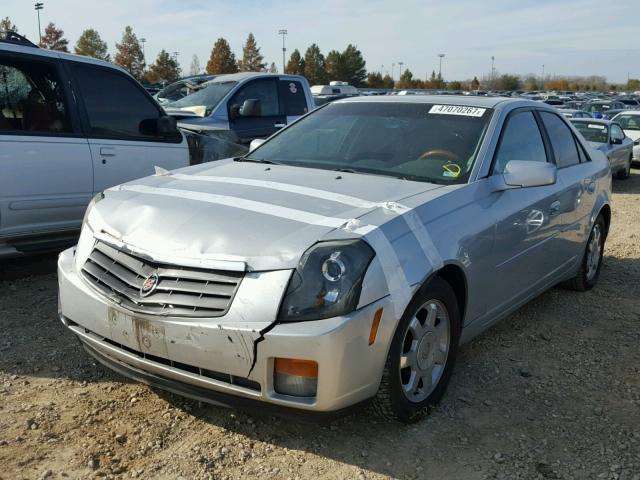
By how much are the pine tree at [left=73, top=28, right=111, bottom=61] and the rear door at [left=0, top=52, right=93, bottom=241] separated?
218 feet

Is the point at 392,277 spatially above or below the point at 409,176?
below

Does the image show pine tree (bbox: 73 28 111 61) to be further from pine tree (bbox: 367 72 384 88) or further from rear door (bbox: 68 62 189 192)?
rear door (bbox: 68 62 189 192)

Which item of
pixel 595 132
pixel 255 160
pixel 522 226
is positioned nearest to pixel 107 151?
pixel 255 160

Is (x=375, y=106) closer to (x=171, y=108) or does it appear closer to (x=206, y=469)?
(x=206, y=469)

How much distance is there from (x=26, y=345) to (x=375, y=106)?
2688 millimetres

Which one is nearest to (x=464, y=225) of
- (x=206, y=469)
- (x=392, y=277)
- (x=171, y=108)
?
(x=392, y=277)

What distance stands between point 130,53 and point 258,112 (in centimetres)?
6243

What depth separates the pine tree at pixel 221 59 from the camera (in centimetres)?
7231

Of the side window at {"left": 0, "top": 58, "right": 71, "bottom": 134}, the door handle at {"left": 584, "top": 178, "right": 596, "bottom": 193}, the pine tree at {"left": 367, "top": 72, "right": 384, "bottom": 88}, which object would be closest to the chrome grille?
the side window at {"left": 0, "top": 58, "right": 71, "bottom": 134}

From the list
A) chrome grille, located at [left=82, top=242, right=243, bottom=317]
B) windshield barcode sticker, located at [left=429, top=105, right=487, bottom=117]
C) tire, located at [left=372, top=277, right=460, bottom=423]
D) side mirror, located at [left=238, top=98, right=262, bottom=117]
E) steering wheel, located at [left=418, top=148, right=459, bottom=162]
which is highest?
windshield barcode sticker, located at [left=429, top=105, right=487, bottom=117]

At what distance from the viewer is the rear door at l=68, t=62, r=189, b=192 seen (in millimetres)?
5289

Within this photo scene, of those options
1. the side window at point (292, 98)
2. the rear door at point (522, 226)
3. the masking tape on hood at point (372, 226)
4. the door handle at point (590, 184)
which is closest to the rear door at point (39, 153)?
the masking tape on hood at point (372, 226)

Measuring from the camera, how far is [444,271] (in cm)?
320

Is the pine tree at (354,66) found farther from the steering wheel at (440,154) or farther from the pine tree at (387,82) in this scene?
the steering wheel at (440,154)
